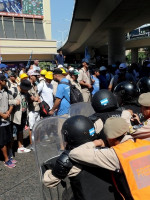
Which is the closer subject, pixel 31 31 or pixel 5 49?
pixel 5 49

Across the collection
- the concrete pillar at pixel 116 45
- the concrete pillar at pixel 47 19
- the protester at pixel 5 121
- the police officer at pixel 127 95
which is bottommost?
the protester at pixel 5 121

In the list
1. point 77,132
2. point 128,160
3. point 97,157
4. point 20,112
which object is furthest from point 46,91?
point 128,160

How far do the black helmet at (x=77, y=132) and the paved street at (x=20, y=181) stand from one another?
181cm

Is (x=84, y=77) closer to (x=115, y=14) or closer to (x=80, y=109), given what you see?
(x=80, y=109)

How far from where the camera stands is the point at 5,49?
96.9 ft

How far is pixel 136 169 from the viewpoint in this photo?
1.66 metres

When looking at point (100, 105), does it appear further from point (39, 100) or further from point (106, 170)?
point (39, 100)

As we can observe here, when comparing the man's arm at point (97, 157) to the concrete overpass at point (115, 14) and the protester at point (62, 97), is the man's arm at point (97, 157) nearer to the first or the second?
the protester at point (62, 97)

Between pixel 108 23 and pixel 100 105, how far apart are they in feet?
43.6

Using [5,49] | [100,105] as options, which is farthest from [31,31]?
[100,105]

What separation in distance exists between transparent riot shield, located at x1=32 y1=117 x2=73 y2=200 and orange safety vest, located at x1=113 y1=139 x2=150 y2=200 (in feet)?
1.97

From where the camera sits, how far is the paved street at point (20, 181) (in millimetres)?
3635

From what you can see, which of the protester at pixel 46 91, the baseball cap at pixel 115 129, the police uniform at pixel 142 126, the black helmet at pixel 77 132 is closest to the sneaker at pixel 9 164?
the protester at pixel 46 91

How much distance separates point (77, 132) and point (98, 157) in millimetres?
371
